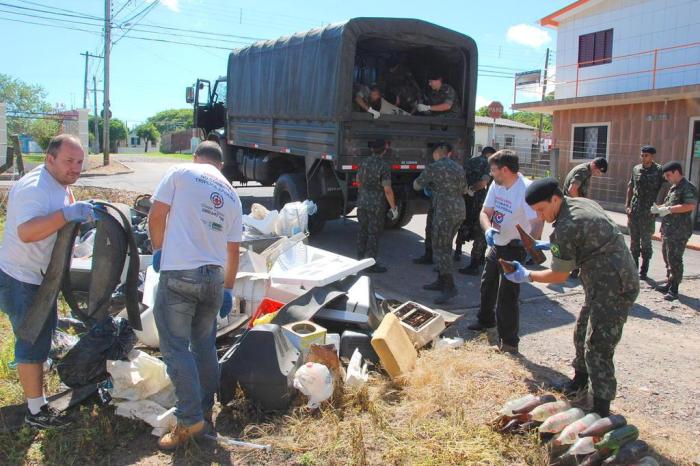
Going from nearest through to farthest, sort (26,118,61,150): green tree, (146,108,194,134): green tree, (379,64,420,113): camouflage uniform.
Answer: (379,64,420,113): camouflage uniform < (26,118,61,150): green tree < (146,108,194,134): green tree

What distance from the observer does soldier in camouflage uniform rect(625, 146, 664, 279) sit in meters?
7.21

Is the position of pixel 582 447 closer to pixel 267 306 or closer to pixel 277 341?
pixel 277 341

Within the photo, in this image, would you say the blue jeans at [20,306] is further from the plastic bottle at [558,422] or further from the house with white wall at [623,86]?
the house with white wall at [623,86]

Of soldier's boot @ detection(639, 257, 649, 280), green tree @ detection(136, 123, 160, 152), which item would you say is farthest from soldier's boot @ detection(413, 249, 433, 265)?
green tree @ detection(136, 123, 160, 152)

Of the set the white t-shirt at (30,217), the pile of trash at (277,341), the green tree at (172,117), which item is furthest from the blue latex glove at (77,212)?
the green tree at (172,117)

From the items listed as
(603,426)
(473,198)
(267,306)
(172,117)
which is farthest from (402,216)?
(172,117)

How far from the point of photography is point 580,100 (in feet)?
52.5

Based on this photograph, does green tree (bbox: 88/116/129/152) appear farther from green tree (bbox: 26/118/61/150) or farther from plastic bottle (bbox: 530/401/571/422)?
plastic bottle (bbox: 530/401/571/422)

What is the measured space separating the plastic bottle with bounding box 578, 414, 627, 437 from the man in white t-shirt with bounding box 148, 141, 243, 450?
6.96 feet

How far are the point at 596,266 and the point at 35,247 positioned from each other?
3.27 metres

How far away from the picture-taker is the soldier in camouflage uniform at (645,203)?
7215 millimetres

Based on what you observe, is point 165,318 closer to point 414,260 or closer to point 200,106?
point 414,260

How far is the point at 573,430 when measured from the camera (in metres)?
3.09

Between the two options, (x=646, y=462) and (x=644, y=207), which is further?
(x=644, y=207)
